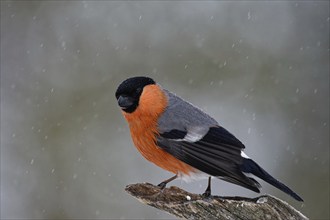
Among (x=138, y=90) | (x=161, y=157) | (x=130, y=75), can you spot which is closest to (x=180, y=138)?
(x=161, y=157)

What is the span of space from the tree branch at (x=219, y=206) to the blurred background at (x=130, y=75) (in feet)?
10.6

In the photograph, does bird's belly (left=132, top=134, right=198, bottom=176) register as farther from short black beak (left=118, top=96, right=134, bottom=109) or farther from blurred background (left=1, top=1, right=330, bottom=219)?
blurred background (left=1, top=1, right=330, bottom=219)

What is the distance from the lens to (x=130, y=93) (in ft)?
12.8

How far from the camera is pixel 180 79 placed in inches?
297

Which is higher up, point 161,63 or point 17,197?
point 161,63

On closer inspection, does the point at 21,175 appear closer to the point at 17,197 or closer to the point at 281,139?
the point at 17,197

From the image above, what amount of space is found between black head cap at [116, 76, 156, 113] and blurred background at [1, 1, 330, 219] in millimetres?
3098

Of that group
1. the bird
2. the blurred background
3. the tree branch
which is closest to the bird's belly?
the bird

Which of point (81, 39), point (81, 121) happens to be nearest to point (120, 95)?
point (81, 121)

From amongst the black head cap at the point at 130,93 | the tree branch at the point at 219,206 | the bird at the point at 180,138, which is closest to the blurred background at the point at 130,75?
the bird at the point at 180,138

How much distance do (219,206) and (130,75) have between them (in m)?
4.20

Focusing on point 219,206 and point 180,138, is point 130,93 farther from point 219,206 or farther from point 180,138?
point 219,206

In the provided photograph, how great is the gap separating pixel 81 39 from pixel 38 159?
1423 mm

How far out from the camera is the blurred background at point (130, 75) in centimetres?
734
